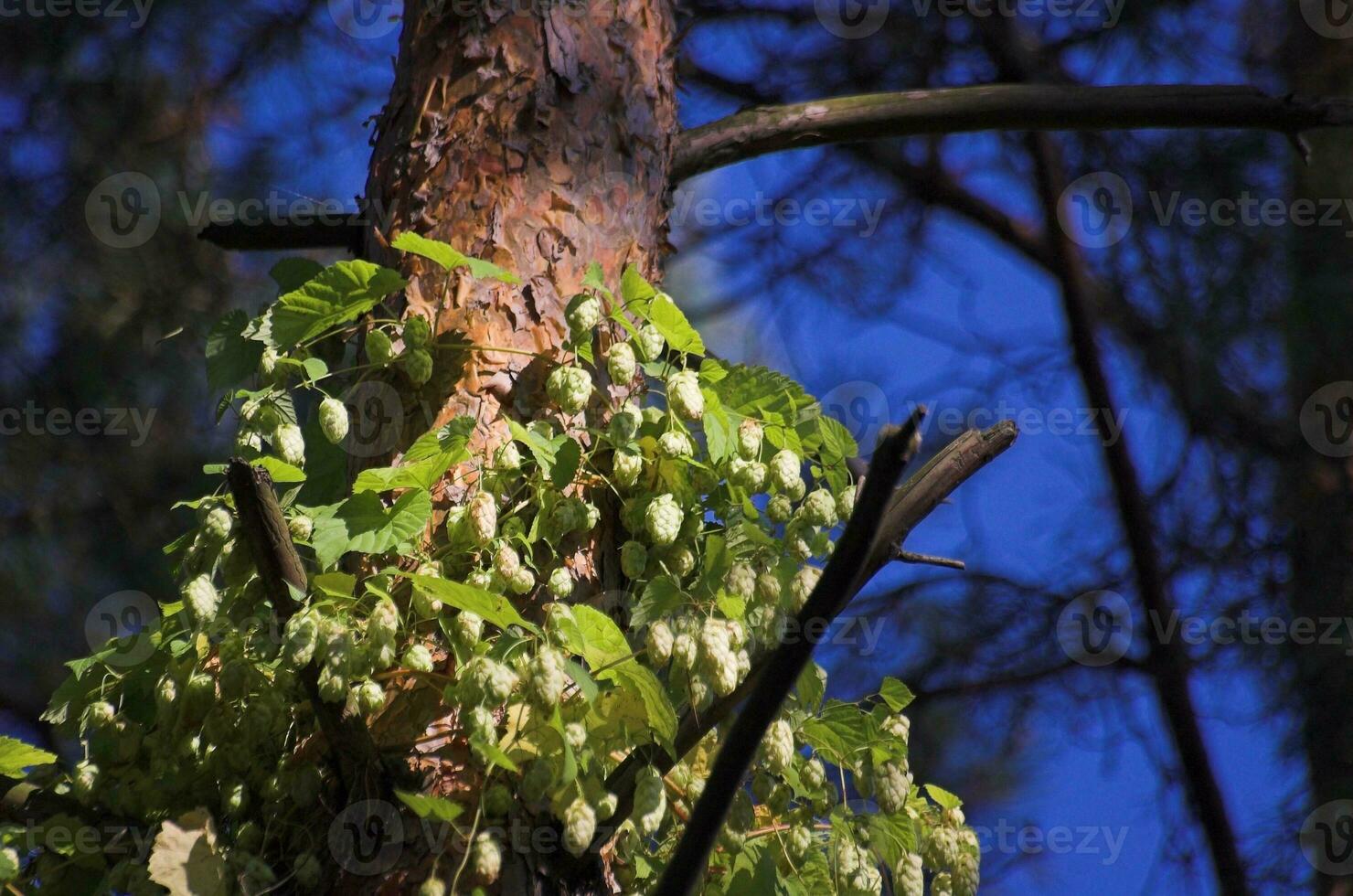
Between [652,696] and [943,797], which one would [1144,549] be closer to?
[943,797]

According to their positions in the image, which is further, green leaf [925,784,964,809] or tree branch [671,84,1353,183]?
tree branch [671,84,1353,183]

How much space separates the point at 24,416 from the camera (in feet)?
10.3

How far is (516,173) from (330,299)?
0.28 meters

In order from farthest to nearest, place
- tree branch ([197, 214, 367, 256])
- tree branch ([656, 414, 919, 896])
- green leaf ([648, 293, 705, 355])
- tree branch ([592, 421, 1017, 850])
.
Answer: tree branch ([197, 214, 367, 256]) < green leaf ([648, 293, 705, 355]) < tree branch ([592, 421, 1017, 850]) < tree branch ([656, 414, 919, 896])

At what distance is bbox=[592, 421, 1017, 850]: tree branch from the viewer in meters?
1.09

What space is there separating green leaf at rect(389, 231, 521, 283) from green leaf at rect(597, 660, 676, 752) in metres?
0.44

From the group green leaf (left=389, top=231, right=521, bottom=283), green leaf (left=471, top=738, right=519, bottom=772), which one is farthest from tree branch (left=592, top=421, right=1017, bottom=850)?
green leaf (left=389, top=231, right=521, bottom=283)

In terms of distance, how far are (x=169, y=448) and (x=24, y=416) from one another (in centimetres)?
32

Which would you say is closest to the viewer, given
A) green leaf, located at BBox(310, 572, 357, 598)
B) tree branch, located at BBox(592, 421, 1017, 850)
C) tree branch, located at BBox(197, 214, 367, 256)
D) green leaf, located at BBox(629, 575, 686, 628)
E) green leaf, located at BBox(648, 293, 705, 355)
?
tree branch, located at BBox(592, 421, 1017, 850)

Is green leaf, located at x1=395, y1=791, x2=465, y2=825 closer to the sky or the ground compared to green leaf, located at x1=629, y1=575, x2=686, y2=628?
closer to the ground

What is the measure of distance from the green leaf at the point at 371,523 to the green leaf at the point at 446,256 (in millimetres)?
251

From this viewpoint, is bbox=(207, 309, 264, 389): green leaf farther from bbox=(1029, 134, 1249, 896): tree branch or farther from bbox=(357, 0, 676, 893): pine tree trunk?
bbox=(1029, 134, 1249, 896): tree branch

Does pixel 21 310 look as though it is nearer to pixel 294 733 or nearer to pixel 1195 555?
pixel 294 733

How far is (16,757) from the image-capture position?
1380 mm
